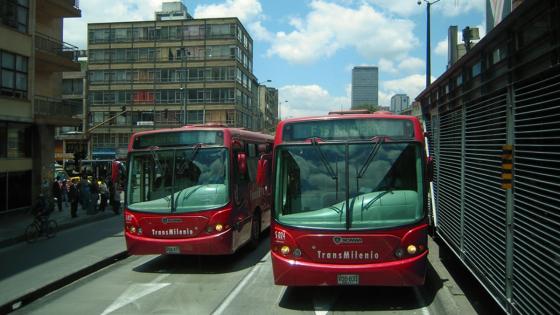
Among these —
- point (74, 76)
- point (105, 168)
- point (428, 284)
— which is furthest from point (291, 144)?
point (74, 76)

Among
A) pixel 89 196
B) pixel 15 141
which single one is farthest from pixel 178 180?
pixel 15 141

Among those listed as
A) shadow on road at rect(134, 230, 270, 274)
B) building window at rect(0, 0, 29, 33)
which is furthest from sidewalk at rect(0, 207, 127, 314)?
building window at rect(0, 0, 29, 33)

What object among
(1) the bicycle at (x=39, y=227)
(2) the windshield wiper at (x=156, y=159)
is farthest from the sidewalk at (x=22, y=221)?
(2) the windshield wiper at (x=156, y=159)

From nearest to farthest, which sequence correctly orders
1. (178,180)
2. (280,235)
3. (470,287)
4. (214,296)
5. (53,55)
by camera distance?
(280,235)
(214,296)
(470,287)
(178,180)
(53,55)

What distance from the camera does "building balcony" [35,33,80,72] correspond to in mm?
27141

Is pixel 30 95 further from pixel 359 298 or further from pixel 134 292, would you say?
pixel 359 298

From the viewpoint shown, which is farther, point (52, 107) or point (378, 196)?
point (52, 107)

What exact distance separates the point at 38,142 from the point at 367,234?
935 inches

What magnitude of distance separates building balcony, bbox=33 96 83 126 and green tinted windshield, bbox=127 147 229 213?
17935mm

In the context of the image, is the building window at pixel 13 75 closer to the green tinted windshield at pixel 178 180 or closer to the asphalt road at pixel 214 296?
the green tinted windshield at pixel 178 180

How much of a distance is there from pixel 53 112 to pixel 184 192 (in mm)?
20376

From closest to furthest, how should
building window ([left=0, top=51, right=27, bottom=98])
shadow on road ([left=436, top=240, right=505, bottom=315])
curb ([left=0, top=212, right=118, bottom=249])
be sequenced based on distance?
1. shadow on road ([left=436, top=240, right=505, bottom=315])
2. curb ([left=0, top=212, right=118, bottom=249])
3. building window ([left=0, top=51, right=27, bottom=98])

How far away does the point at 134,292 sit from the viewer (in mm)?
8945

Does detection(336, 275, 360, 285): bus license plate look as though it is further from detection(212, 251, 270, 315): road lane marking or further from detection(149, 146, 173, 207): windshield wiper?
detection(149, 146, 173, 207): windshield wiper
